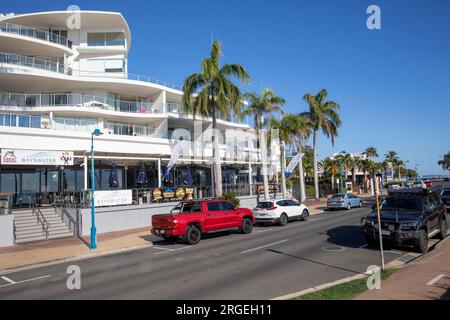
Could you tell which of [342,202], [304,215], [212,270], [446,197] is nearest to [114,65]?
[304,215]

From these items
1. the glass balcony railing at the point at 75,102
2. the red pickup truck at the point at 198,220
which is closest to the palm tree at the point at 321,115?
the glass balcony railing at the point at 75,102

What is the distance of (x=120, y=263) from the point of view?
1215 centimetres

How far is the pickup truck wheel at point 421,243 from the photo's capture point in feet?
36.4

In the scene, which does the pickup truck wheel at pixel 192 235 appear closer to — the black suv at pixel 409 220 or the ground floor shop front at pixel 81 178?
the black suv at pixel 409 220

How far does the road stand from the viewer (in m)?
8.12

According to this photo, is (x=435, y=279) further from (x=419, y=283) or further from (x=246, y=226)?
(x=246, y=226)

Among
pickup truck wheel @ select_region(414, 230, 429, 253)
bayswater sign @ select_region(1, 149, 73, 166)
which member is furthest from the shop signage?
pickup truck wheel @ select_region(414, 230, 429, 253)

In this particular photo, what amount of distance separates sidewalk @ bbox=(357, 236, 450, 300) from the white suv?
1077cm

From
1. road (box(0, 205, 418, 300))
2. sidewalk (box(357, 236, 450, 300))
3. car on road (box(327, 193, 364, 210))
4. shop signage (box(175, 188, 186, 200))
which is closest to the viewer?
sidewalk (box(357, 236, 450, 300))

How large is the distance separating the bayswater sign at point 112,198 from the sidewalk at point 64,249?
6.59 ft

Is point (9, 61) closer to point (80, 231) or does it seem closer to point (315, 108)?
point (80, 231)

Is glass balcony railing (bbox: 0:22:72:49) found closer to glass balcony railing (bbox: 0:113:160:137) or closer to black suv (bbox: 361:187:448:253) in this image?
glass balcony railing (bbox: 0:113:160:137)

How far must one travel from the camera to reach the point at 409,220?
36.7ft
